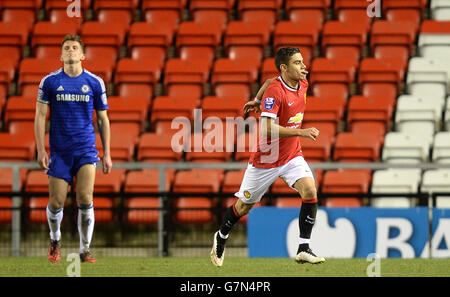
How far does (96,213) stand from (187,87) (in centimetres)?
360

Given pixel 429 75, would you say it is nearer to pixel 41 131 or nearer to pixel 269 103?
pixel 269 103

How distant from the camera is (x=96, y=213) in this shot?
9.90 m

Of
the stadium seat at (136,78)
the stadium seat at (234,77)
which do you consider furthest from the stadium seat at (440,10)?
the stadium seat at (136,78)

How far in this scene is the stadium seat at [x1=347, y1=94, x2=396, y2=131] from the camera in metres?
12.1

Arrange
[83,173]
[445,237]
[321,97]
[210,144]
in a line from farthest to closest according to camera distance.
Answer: [321,97]
[210,144]
[445,237]
[83,173]

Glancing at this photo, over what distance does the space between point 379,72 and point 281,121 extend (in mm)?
6128

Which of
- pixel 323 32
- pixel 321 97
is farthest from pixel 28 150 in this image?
pixel 323 32

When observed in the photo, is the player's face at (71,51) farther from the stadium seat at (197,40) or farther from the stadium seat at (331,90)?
the stadium seat at (197,40)

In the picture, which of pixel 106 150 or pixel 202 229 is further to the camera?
pixel 202 229

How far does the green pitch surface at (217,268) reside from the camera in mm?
7152

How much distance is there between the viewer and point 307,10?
48.1 feet

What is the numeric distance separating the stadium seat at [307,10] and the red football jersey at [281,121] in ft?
24.3

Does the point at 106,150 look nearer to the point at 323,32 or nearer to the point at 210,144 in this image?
the point at 210,144

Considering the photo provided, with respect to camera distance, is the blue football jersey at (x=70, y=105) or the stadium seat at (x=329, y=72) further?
the stadium seat at (x=329, y=72)
